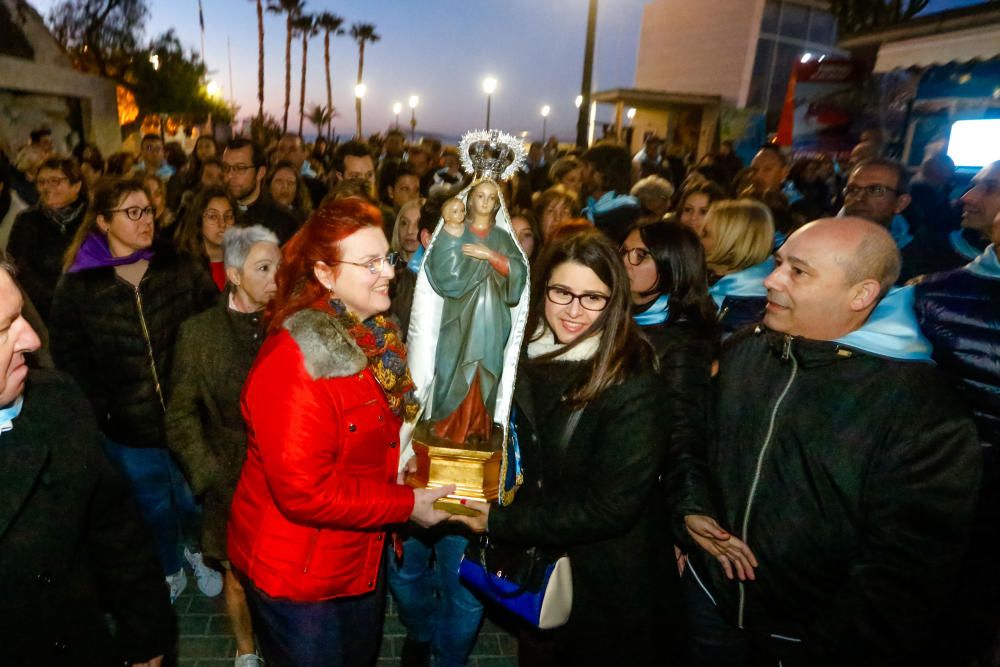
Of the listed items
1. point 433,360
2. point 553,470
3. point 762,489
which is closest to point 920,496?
point 762,489

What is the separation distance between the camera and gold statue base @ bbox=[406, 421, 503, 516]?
247cm

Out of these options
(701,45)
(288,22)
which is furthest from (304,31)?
(701,45)

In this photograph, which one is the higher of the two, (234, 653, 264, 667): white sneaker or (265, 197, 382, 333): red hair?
(265, 197, 382, 333): red hair

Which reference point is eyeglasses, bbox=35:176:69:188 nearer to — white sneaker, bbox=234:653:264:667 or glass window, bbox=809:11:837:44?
white sneaker, bbox=234:653:264:667

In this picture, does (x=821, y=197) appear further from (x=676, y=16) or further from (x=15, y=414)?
(x=676, y=16)

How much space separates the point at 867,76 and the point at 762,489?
46.9ft

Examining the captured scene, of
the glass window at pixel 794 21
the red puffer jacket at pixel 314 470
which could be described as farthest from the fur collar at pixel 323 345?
the glass window at pixel 794 21

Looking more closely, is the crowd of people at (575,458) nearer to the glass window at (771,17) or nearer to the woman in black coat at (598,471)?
the woman in black coat at (598,471)

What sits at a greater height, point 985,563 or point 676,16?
point 676,16

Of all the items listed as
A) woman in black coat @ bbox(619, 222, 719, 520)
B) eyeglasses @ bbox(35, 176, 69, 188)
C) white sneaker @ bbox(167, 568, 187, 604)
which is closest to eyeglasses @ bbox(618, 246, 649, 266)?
woman in black coat @ bbox(619, 222, 719, 520)

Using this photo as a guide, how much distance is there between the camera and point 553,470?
2.33 m

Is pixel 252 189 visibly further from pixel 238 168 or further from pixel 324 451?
pixel 324 451

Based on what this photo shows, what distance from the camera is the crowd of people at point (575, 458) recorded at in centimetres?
182

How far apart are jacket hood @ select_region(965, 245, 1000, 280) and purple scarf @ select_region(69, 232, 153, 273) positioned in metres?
4.26
